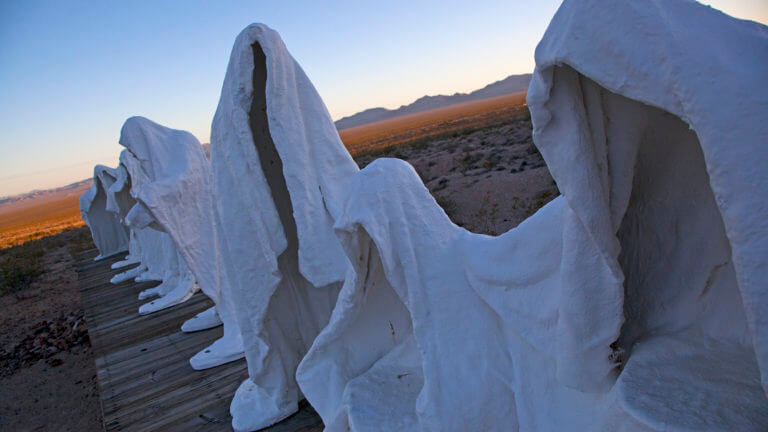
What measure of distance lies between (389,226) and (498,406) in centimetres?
70

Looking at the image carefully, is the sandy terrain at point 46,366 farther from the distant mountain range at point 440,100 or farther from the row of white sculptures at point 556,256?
the distant mountain range at point 440,100

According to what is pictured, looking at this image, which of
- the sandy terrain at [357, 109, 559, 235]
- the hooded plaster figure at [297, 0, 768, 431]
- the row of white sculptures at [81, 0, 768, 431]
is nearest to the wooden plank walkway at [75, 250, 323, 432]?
the row of white sculptures at [81, 0, 768, 431]

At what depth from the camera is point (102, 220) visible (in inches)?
387

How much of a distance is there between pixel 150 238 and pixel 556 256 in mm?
6864

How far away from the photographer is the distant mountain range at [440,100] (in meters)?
121

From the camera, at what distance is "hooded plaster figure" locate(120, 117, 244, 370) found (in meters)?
4.30

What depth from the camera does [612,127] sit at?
1.06 meters

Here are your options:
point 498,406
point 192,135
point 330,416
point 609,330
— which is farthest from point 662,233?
point 192,135

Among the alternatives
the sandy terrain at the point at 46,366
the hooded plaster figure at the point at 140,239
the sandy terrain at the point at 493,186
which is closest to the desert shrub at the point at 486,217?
the sandy terrain at the point at 493,186

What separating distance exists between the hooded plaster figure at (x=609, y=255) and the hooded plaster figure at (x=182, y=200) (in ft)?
8.47

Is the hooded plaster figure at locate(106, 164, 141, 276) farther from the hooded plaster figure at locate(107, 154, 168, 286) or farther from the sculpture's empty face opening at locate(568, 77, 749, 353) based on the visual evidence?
the sculpture's empty face opening at locate(568, 77, 749, 353)

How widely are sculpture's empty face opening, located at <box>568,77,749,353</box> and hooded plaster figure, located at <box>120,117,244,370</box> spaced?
3.30 m

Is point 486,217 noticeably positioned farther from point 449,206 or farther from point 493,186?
point 493,186

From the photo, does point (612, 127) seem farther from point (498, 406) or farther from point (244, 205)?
point (244, 205)
